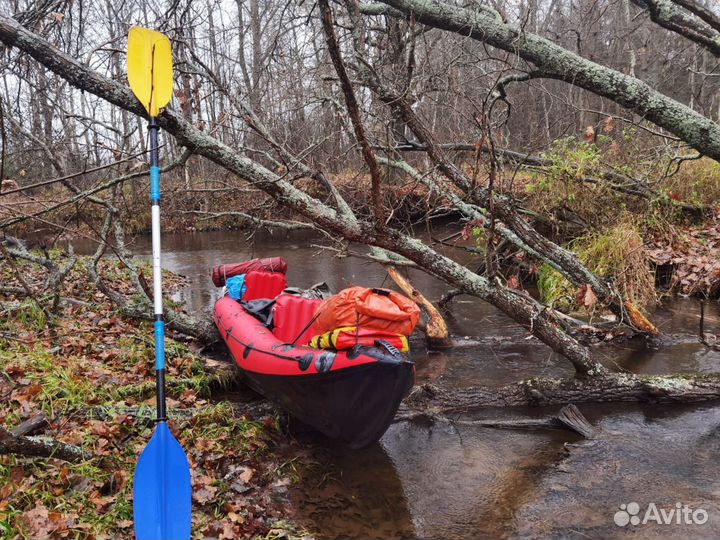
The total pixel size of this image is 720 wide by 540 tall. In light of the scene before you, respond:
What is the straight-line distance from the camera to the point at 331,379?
3.37 m

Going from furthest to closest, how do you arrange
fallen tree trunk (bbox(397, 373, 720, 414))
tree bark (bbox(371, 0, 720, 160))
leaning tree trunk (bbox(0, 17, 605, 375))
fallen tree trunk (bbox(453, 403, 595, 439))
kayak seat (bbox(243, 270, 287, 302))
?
1. kayak seat (bbox(243, 270, 287, 302))
2. fallen tree trunk (bbox(397, 373, 720, 414))
3. tree bark (bbox(371, 0, 720, 160))
4. fallen tree trunk (bbox(453, 403, 595, 439))
5. leaning tree trunk (bbox(0, 17, 605, 375))

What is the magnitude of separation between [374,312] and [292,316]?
149 centimetres

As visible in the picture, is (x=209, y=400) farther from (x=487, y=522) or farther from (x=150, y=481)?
(x=487, y=522)

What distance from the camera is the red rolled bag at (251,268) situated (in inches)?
242

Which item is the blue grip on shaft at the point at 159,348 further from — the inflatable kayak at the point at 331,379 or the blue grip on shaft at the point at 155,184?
the inflatable kayak at the point at 331,379

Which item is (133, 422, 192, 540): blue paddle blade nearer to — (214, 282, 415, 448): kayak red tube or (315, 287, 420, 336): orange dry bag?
(214, 282, 415, 448): kayak red tube

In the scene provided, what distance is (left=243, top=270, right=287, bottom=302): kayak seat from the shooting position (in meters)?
5.54

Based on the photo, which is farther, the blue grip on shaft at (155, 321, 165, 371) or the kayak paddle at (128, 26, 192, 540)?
the blue grip on shaft at (155, 321, 165, 371)

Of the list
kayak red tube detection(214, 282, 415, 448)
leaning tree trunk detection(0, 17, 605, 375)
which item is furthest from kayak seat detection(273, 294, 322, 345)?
leaning tree trunk detection(0, 17, 605, 375)

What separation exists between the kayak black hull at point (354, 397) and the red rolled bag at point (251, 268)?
8.49ft

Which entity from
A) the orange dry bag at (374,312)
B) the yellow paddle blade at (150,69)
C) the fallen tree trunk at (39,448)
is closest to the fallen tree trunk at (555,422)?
the orange dry bag at (374,312)

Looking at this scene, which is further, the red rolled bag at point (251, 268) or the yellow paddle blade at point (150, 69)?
the red rolled bag at point (251, 268)

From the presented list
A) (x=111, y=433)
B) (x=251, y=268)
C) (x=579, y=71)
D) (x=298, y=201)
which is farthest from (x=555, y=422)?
(x=251, y=268)

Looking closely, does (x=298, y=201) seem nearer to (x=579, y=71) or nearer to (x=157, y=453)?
(x=157, y=453)
